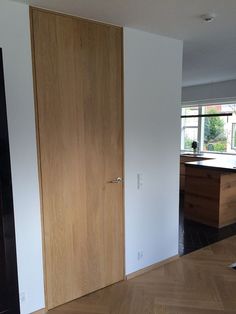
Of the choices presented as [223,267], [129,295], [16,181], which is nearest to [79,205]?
[16,181]

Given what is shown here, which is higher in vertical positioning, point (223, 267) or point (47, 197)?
point (47, 197)

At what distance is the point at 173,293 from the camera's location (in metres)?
2.54

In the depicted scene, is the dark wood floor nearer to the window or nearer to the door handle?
the door handle

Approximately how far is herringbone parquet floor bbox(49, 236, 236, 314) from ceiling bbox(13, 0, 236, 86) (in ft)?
7.83

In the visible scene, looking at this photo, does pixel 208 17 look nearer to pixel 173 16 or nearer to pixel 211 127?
pixel 173 16

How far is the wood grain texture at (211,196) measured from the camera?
4031mm

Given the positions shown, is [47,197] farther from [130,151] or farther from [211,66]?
[211,66]

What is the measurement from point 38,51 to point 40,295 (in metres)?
1.93

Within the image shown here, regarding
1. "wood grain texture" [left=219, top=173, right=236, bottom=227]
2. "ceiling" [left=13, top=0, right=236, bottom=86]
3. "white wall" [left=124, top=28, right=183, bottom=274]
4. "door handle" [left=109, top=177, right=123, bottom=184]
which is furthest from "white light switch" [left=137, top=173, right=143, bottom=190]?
"wood grain texture" [left=219, top=173, right=236, bottom=227]

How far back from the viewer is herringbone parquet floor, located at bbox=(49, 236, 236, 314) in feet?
7.62

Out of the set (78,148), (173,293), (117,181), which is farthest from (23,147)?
(173,293)

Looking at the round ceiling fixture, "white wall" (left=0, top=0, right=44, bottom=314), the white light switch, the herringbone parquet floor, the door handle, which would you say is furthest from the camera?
the white light switch

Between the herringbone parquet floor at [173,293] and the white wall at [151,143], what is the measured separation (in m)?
0.20

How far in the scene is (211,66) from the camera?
4.12 meters
